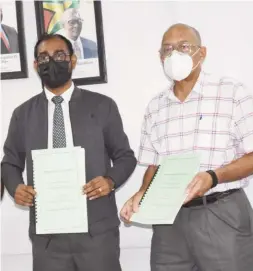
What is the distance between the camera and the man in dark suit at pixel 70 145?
1.83 metres

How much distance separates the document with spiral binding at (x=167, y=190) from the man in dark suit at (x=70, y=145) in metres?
0.24

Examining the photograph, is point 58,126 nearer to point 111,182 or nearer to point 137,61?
point 111,182

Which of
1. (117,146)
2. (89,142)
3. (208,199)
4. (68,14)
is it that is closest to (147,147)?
(117,146)

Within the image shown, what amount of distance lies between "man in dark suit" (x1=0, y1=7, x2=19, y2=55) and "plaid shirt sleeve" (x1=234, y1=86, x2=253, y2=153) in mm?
1390

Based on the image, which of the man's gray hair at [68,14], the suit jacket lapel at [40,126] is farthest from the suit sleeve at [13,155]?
the man's gray hair at [68,14]

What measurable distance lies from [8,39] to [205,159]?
4.70 ft

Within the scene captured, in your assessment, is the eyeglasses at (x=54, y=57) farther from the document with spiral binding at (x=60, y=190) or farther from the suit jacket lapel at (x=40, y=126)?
the document with spiral binding at (x=60, y=190)

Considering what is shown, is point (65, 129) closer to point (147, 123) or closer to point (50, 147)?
point (50, 147)

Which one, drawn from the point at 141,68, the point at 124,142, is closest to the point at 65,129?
the point at 124,142

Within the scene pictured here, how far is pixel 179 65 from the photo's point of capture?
1.76 meters

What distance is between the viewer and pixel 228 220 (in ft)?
5.40

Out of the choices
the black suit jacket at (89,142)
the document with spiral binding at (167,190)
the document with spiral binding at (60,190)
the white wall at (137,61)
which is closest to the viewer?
the document with spiral binding at (167,190)

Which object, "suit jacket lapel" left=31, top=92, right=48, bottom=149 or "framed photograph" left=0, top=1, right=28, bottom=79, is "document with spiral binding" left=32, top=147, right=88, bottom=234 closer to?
"suit jacket lapel" left=31, top=92, right=48, bottom=149

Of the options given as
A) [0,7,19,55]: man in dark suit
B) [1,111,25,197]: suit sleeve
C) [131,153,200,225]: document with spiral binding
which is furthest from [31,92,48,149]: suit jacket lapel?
[0,7,19,55]: man in dark suit
